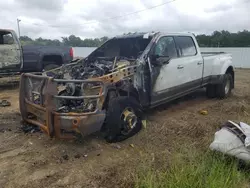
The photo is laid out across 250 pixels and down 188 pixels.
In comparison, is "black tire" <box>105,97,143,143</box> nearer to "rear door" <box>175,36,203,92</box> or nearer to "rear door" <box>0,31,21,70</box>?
"rear door" <box>175,36,203,92</box>

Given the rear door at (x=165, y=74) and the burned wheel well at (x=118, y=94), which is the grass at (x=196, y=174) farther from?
the rear door at (x=165, y=74)

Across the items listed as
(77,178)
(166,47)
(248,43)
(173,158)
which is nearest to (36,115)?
(77,178)

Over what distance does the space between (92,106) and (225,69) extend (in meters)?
4.62

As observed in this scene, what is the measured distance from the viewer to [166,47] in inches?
209

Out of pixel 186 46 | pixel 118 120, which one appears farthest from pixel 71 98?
pixel 186 46

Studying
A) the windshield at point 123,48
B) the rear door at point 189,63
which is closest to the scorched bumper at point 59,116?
the windshield at point 123,48

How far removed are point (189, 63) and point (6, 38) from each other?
6178mm

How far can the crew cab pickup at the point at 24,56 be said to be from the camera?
8.64m

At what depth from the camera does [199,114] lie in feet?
19.2

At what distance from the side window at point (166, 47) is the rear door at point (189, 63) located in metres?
0.19

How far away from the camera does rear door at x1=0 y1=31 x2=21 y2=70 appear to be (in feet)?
28.1

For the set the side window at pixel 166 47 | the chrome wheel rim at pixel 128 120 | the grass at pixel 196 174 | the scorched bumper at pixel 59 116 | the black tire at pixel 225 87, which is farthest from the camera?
the black tire at pixel 225 87

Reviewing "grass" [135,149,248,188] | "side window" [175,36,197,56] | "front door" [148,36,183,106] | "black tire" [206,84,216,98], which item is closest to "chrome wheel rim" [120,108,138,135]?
"front door" [148,36,183,106]

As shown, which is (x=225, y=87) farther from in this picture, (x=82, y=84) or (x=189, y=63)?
(x=82, y=84)
